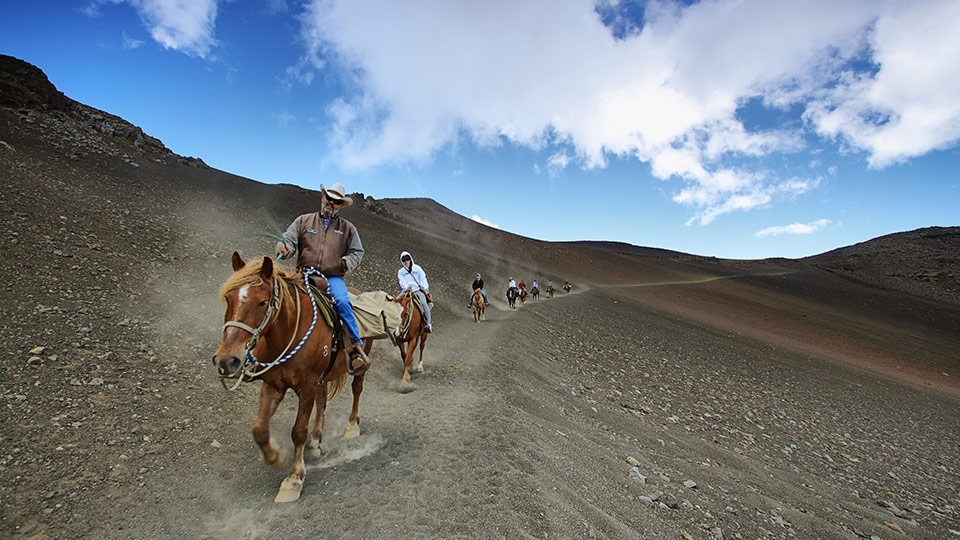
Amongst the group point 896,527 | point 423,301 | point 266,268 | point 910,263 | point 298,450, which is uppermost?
point 910,263

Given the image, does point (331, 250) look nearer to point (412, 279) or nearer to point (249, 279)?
point (249, 279)

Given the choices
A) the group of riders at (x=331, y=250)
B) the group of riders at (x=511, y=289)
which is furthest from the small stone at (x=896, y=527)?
the group of riders at (x=511, y=289)

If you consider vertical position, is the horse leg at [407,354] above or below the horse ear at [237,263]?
below

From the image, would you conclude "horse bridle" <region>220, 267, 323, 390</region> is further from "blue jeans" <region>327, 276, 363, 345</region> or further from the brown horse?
"blue jeans" <region>327, 276, 363, 345</region>

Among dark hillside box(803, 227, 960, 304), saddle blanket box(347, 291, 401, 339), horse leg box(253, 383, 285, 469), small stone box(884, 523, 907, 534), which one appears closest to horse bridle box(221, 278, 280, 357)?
horse leg box(253, 383, 285, 469)

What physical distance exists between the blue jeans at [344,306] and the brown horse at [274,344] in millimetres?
264

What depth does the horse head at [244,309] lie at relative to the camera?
3.21m

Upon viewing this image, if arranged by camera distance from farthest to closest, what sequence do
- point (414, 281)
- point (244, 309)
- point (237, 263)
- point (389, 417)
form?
point (414, 281)
point (389, 417)
point (237, 263)
point (244, 309)

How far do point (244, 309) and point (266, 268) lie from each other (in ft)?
1.48

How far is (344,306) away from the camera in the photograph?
16.4 feet

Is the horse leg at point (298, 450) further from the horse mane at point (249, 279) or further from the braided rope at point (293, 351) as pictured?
the horse mane at point (249, 279)

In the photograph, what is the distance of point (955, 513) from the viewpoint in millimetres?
7766

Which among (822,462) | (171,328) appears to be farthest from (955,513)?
(171,328)

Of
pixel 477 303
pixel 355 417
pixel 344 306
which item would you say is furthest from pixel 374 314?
pixel 477 303
